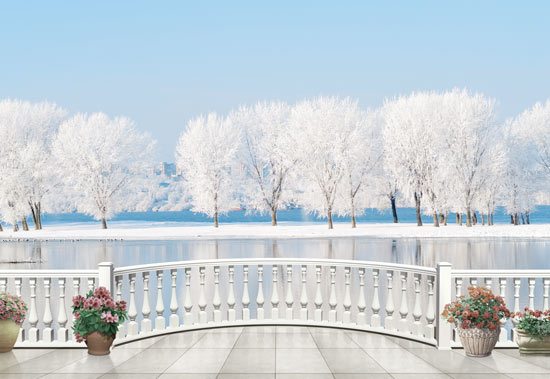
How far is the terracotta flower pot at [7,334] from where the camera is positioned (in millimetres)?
8562

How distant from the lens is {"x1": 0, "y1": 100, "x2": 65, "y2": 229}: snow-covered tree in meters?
50.9

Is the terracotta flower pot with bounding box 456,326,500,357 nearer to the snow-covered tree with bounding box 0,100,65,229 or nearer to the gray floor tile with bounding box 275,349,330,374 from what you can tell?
the gray floor tile with bounding box 275,349,330,374

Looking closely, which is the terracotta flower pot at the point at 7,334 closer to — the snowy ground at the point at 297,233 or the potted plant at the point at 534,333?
the potted plant at the point at 534,333

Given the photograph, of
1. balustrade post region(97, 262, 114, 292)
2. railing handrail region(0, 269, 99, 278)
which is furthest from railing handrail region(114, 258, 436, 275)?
railing handrail region(0, 269, 99, 278)

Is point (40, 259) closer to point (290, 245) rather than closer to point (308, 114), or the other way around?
point (290, 245)

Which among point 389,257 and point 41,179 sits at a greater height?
point 41,179

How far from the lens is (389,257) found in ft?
95.5

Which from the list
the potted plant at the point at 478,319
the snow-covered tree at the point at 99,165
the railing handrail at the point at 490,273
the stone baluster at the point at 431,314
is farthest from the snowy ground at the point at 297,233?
the potted plant at the point at 478,319

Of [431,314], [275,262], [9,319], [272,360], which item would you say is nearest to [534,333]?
Answer: [431,314]

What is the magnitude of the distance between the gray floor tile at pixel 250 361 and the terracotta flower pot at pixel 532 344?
336cm

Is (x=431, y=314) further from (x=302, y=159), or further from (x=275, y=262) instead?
(x=302, y=159)

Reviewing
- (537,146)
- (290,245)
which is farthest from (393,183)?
(290,245)

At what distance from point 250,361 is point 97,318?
2083 millimetres

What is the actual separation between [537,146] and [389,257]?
1268 inches
